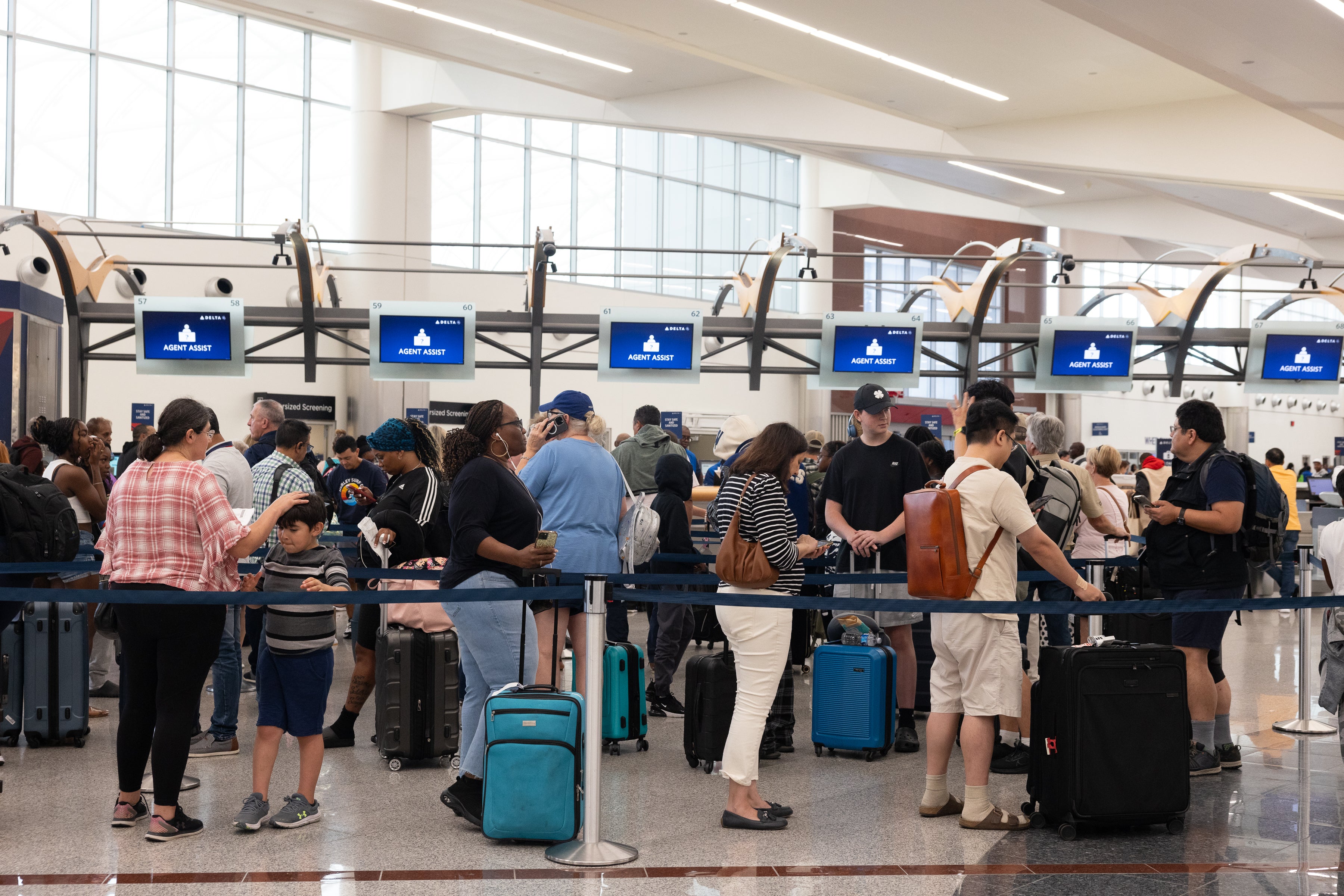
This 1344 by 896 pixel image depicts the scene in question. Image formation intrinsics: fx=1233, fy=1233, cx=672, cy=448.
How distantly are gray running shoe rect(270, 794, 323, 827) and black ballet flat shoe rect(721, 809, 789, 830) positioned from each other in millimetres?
1607

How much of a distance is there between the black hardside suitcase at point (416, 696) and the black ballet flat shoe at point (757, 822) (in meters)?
1.64

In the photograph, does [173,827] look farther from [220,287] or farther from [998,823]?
[220,287]

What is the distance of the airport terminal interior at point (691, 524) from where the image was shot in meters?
4.55

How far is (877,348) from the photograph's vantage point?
15250mm

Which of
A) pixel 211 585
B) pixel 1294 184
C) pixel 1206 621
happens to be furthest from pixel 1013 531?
pixel 1294 184

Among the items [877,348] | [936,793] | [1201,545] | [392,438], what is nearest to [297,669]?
[392,438]

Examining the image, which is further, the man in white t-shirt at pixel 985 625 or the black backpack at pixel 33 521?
the black backpack at pixel 33 521

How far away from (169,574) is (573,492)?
6.17ft

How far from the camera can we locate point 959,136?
1413 centimetres

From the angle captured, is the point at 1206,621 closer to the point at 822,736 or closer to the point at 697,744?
the point at 822,736

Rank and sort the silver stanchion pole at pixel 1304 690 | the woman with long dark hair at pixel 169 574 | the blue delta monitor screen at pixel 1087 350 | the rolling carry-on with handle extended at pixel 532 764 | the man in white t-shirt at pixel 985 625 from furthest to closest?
the blue delta monitor screen at pixel 1087 350, the silver stanchion pole at pixel 1304 690, the man in white t-shirt at pixel 985 625, the woman with long dark hair at pixel 169 574, the rolling carry-on with handle extended at pixel 532 764

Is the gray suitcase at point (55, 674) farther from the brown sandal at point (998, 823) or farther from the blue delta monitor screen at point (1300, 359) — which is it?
the blue delta monitor screen at point (1300, 359)

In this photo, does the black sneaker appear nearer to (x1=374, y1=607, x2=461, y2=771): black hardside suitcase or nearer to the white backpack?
(x1=374, y1=607, x2=461, y2=771): black hardside suitcase

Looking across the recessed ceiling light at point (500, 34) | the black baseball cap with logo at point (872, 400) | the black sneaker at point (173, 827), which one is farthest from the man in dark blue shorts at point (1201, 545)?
the recessed ceiling light at point (500, 34)
